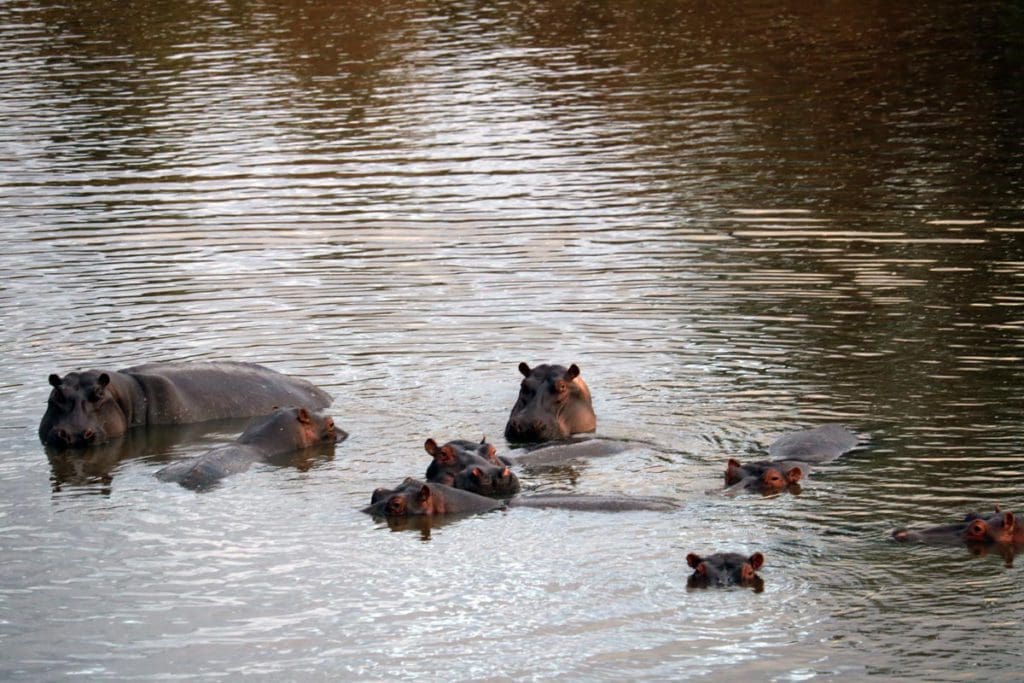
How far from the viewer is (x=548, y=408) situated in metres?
13.4

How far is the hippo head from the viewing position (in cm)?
1363

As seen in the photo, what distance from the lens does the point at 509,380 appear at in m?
14.9

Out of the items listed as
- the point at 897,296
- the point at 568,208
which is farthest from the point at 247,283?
the point at 897,296

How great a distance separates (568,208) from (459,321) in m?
5.66

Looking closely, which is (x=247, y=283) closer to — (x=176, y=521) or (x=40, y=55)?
(x=176, y=521)

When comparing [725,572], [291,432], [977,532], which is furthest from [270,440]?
[977,532]

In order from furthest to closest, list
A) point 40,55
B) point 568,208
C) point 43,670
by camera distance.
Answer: point 40,55
point 568,208
point 43,670

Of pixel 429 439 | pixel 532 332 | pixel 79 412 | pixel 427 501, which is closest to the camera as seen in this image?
pixel 427 501

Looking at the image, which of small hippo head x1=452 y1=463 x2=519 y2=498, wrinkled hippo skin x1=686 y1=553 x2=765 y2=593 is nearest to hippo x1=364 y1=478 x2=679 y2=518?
small hippo head x1=452 y1=463 x2=519 y2=498

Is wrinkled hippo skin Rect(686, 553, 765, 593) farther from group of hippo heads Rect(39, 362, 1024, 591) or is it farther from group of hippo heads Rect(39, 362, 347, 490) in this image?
group of hippo heads Rect(39, 362, 347, 490)

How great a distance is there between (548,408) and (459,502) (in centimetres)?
199

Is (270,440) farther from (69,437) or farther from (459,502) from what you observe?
(459,502)

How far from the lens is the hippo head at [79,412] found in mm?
13633

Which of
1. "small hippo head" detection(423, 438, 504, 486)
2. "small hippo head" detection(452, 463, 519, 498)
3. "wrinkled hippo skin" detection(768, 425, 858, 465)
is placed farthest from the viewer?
"wrinkled hippo skin" detection(768, 425, 858, 465)
